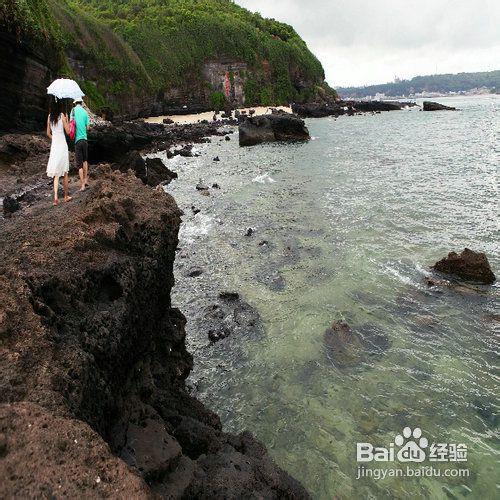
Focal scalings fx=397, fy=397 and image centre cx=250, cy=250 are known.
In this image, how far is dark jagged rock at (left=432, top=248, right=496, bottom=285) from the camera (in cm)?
1111

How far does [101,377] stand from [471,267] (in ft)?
34.3

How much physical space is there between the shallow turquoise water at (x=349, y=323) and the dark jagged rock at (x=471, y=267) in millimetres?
460

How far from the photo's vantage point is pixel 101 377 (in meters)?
4.35

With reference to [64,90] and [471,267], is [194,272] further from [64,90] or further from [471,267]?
[471,267]

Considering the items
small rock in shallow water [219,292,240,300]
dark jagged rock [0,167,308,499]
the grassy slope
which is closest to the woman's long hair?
dark jagged rock [0,167,308,499]

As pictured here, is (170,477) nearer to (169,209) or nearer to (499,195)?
(169,209)

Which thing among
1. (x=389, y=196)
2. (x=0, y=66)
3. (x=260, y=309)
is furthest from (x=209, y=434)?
(x=0, y=66)

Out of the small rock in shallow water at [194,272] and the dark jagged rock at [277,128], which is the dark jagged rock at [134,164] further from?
the dark jagged rock at [277,128]

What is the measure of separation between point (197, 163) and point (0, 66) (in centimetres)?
1609

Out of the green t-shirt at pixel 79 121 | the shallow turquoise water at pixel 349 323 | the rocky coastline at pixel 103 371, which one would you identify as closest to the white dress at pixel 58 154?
the green t-shirt at pixel 79 121

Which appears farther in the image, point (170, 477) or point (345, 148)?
point (345, 148)

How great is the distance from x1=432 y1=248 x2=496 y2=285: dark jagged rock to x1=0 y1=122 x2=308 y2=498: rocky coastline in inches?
317

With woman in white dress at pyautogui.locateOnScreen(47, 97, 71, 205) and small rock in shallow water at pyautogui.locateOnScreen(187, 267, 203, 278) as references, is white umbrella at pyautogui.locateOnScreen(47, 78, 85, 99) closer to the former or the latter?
woman in white dress at pyautogui.locateOnScreen(47, 97, 71, 205)

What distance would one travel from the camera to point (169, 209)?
7828mm
